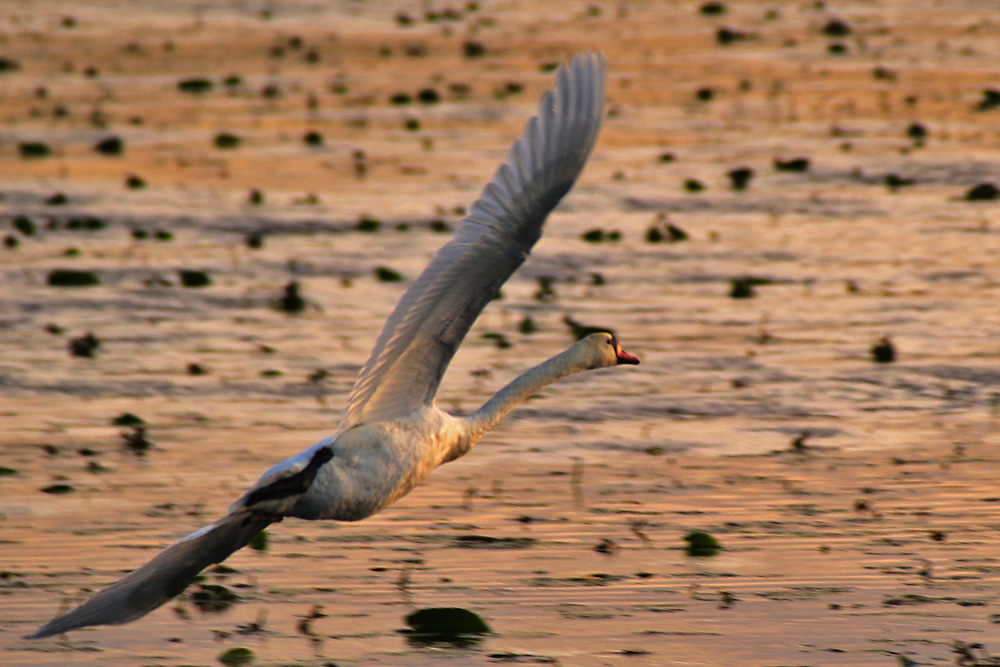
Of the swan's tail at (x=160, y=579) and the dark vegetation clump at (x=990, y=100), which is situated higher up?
the dark vegetation clump at (x=990, y=100)

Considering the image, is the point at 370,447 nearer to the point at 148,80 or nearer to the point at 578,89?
the point at 578,89

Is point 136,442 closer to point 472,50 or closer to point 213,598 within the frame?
point 213,598

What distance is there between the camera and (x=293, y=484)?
731 centimetres

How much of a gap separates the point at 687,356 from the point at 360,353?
254 cm

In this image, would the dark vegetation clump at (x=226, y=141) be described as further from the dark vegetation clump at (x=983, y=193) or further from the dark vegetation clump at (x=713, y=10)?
the dark vegetation clump at (x=713, y=10)

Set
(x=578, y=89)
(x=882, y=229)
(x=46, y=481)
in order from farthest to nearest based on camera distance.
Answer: (x=882, y=229)
(x=46, y=481)
(x=578, y=89)

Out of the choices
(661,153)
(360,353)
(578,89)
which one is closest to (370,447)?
(578,89)

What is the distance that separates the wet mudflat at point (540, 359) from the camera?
796 cm

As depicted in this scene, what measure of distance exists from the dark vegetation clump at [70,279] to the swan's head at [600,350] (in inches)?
313

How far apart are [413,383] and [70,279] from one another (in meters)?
8.25

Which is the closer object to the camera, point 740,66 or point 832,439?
point 832,439

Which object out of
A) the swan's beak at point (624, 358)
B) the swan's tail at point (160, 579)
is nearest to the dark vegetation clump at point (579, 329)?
the swan's beak at point (624, 358)

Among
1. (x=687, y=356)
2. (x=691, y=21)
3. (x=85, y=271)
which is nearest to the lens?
(x=687, y=356)

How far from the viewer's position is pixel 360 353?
13.3 meters
